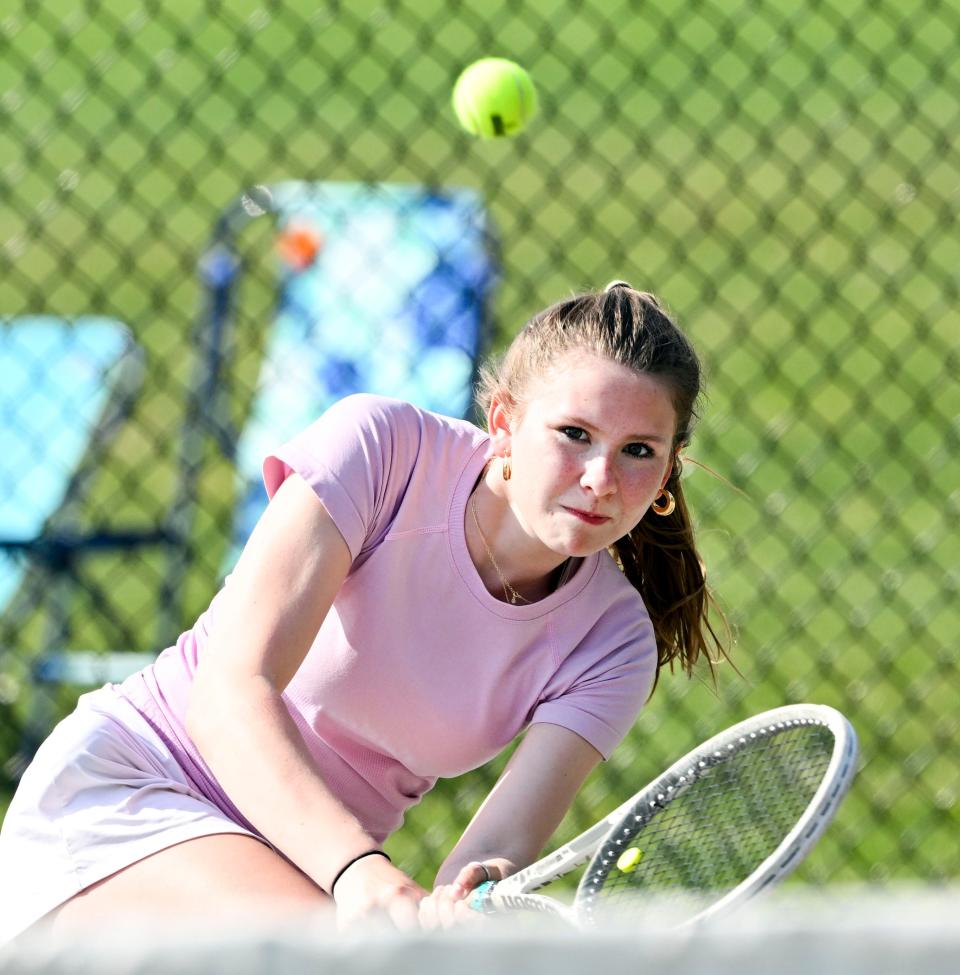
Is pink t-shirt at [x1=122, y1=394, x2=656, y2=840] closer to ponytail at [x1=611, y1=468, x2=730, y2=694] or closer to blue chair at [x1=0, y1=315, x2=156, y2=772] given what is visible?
ponytail at [x1=611, y1=468, x2=730, y2=694]

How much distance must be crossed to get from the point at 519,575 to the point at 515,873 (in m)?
0.36

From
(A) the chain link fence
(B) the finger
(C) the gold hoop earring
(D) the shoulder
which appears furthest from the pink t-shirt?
(A) the chain link fence

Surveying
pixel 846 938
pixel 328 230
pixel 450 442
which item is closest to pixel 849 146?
pixel 328 230

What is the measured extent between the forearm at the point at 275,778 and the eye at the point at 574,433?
43cm

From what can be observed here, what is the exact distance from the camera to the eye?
1829 mm

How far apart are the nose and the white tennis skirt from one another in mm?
543

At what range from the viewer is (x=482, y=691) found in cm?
193

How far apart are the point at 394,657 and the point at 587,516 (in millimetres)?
294

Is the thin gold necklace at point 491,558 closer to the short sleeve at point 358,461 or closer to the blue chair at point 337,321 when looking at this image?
the short sleeve at point 358,461

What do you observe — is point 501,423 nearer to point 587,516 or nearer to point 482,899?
point 587,516

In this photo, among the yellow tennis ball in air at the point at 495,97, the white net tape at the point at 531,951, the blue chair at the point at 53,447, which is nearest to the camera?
the white net tape at the point at 531,951

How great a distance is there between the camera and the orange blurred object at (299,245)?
441cm

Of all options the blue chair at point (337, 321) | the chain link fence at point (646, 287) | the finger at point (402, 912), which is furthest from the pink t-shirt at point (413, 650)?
the blue chair at point (337, 321)

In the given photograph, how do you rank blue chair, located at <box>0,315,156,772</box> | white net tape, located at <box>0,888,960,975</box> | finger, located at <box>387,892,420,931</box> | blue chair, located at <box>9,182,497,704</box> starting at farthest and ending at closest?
blue chair, located at <box>9,182,497,704</box>, blue chair, located at <box>0,315,156,772</box>, finger, located at <box>387,892,420,931</box>, white net tape, located at <box>0,888,960,975</box>
